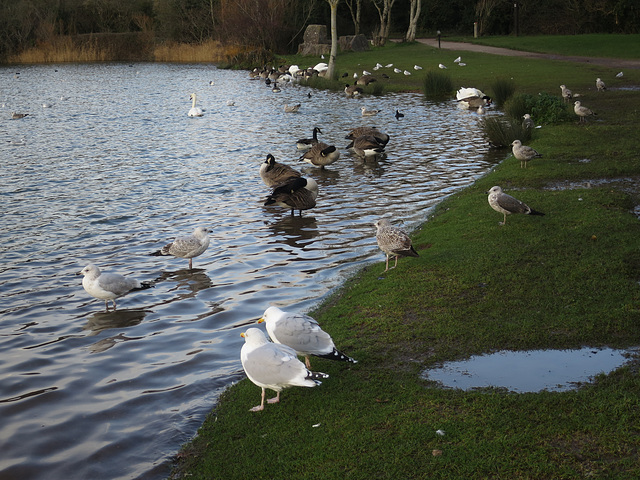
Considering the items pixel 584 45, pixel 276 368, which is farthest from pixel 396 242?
pixel 584 45

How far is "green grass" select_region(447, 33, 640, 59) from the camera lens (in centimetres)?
4894

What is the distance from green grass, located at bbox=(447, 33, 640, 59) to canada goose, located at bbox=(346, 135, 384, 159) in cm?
3401

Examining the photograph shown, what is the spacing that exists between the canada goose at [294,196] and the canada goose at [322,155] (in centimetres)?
456

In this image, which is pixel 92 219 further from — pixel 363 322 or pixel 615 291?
pixel 615 291

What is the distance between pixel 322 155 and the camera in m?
20.0

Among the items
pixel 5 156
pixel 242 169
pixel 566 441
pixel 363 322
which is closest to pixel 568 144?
pixel 242 169

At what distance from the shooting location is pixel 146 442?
655 centimetres

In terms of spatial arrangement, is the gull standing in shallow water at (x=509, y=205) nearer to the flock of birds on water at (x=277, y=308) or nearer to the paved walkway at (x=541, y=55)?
the flock of birds on water at (x=277, y=308)

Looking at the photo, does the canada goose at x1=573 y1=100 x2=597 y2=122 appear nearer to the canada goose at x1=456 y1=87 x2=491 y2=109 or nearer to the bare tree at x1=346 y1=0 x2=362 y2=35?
the canada goose at x1=456 y1=87 x2=491 y2=109

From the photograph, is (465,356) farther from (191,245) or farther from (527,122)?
(527,122)

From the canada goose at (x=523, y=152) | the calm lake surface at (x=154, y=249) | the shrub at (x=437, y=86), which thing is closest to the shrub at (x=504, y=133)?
the calm lake surface at (x=154, y=249)

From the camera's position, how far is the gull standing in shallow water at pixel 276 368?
630 centimetres

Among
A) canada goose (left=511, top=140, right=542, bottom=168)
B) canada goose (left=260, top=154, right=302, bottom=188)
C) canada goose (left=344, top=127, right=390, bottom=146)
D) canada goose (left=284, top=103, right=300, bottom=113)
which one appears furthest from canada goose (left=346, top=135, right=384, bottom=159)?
canada goose (left=284, top=103, right=300, bottom=113)

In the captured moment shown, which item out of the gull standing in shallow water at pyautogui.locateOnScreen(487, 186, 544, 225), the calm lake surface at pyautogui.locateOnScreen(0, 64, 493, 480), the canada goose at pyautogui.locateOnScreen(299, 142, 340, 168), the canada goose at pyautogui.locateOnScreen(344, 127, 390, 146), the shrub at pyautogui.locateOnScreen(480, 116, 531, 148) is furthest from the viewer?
the canada goose at pyautogui.locateOnScreen(344, 127, 390, 146)
